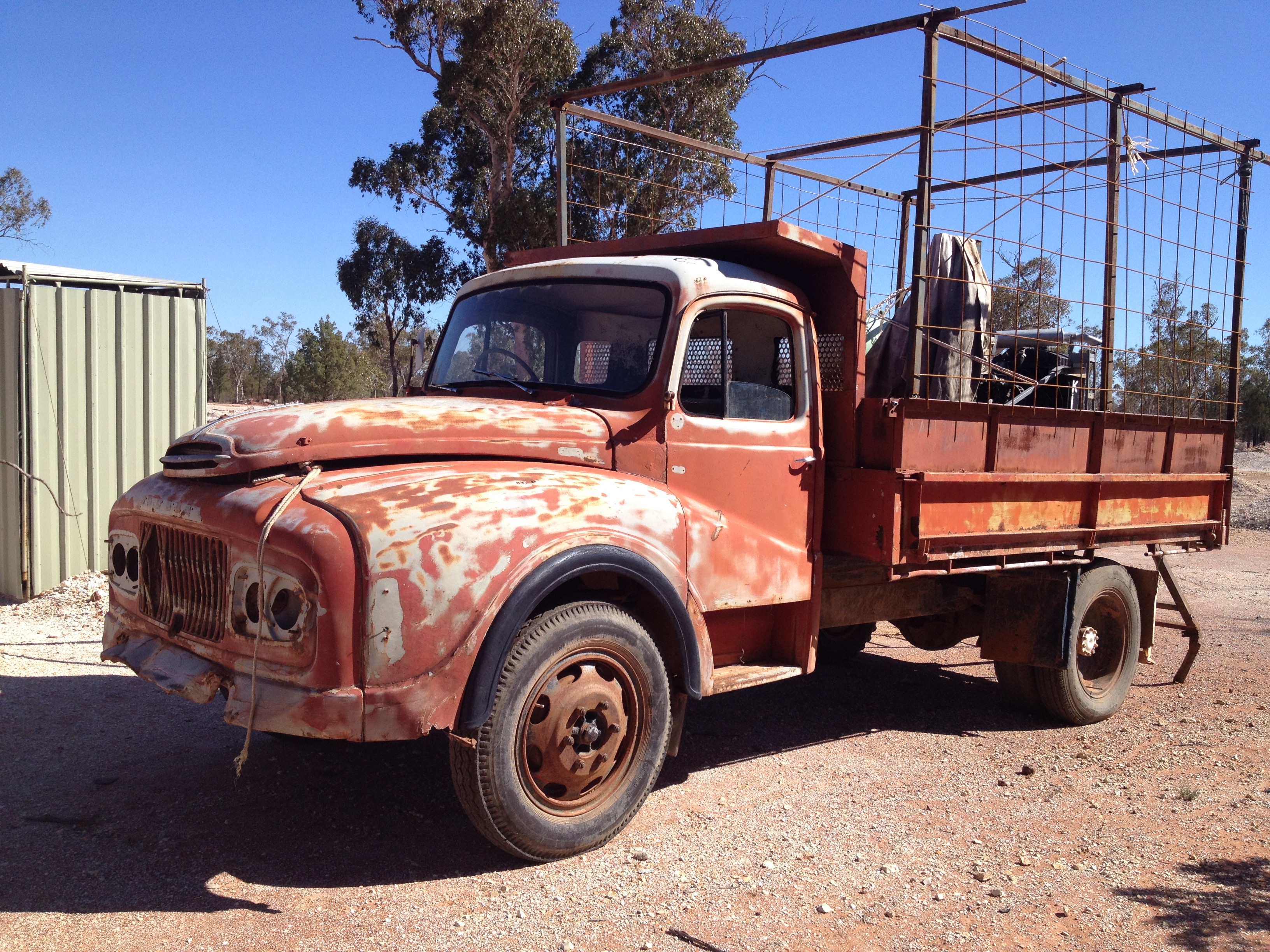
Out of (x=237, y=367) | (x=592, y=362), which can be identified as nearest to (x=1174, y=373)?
(x=592, y=362)

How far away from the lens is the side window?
4.39 metres

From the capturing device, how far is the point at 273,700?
314cm

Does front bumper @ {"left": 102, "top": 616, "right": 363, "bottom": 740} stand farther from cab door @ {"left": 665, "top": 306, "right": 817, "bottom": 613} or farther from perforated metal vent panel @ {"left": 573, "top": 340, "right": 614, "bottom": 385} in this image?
perforated metal vent panel @ {"left": 573, "top": 340, "right": 614, "bottom": 385}

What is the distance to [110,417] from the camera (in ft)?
27.0

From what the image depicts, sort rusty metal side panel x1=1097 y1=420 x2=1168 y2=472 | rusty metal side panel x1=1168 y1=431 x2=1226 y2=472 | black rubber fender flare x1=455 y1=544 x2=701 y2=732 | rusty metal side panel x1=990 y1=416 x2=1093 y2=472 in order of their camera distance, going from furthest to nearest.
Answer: rusty metal side panel x1=1168 y1=431 x2=1226 y2=472
rusty metal side panel x1=1097 y1=420 x2=1168 y2=472
rusty metal side panel x1=990 y1=416 x2=1093 y2=472
black rubber fender flare x1=455 y1=544 x2=701 y2=732

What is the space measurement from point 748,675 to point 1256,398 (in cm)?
5532

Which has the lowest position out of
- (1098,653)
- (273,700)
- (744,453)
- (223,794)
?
(223,794)

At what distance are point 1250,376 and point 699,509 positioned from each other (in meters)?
58.0

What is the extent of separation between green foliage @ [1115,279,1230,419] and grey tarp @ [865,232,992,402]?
3.34 ft

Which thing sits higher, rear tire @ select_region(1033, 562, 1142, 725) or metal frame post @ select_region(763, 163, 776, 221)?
metal frame post @ select_region(763, 163, 776, 221)

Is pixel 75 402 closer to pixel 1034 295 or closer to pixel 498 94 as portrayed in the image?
pixel 1034 295

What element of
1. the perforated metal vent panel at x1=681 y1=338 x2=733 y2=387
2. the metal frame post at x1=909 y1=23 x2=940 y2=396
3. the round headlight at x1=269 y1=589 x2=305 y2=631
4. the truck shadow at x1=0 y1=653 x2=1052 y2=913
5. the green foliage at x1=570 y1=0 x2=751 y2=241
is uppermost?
the green foliage at x1=570 y1=0 x2=751 y2=241


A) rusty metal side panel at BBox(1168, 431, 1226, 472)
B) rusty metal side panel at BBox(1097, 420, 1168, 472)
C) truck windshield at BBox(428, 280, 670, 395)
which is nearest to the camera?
truck windshield at BBox(428, 280, 670, 395)

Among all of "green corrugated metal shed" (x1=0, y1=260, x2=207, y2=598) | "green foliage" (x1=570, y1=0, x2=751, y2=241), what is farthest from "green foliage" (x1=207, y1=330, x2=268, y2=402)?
"green corrugated metal shed" (x1=0, y1=260, x2=207, y2=598)
